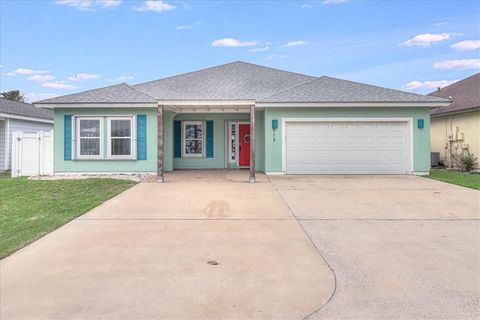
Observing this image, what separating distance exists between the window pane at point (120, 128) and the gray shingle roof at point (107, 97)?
2.73 feet

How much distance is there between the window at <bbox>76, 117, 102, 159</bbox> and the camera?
1288 centimetres

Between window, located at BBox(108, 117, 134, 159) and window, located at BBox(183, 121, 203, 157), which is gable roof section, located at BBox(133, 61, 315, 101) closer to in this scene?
window, located at BBox(108, 117, 134, 159)

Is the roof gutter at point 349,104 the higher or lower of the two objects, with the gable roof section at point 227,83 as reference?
lower

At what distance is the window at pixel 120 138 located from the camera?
12859 millimetres

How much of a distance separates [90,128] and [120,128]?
1.17 m

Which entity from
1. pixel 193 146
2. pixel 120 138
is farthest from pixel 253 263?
pixel 193 146

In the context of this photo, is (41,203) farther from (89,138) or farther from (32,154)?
(32,154)

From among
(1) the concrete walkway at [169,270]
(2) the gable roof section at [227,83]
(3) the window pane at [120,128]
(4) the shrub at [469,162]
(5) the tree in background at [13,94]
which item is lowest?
(1) the concrete walkway at [169,270]

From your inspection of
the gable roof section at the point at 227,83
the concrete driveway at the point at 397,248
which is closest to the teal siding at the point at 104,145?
the gable roof section at the point at 227,83

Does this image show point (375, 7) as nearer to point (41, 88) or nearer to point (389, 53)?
point (389, 53)

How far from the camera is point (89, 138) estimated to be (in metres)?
12.9

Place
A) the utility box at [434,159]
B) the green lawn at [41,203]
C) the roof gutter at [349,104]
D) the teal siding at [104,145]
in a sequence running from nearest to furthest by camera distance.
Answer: the green lawn at [41,203], the roof gutter at [349,104], the teal siding at [104,145], the utility box at [434,159]

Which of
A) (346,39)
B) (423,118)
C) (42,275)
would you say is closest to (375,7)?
(346,39)

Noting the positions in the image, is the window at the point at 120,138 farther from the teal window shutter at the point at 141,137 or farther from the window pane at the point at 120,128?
the teal window shutter at the point at 141,137
